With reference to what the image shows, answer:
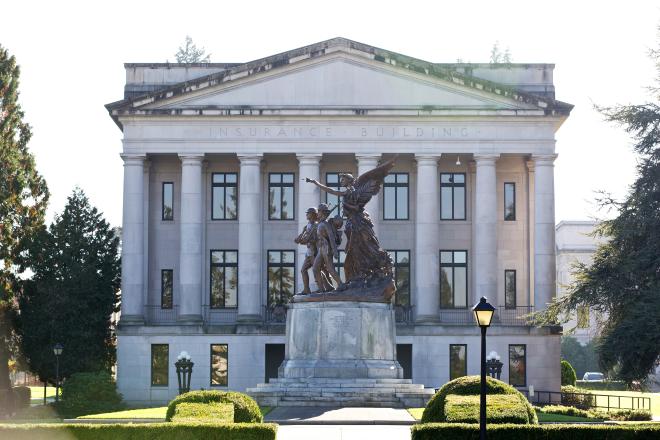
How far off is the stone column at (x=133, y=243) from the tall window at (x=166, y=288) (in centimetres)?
264

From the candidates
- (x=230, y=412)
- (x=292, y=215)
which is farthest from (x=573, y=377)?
(x=230, y=412)

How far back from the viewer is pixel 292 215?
234 ft

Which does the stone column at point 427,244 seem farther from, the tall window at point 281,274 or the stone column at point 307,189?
the tall window at point 281,274

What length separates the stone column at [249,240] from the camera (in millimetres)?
68125

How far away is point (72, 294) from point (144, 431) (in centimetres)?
4198

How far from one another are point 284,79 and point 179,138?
6509mm

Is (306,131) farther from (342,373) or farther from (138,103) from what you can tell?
(342,373)

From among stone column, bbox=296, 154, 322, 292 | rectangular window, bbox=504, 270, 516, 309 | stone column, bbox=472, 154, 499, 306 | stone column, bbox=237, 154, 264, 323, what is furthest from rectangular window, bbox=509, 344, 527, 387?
stone column, bbox=237, 154, 264, 323

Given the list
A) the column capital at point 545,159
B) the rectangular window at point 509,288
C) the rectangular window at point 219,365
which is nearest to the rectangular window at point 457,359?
the rectangular window at point 509,288

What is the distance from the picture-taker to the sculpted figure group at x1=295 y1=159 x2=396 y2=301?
39969 millimetres

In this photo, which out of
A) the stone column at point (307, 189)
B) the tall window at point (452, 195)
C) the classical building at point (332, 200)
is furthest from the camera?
the tall window at point (452, 195)

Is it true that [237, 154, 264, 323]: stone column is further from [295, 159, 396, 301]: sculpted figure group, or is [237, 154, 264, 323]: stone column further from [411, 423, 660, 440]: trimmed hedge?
[411, 423, 660, 440]: trimmed hedge

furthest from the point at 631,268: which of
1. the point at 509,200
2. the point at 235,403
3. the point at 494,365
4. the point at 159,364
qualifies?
the point at 159,364

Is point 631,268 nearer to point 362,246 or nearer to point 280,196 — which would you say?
point 362,246
